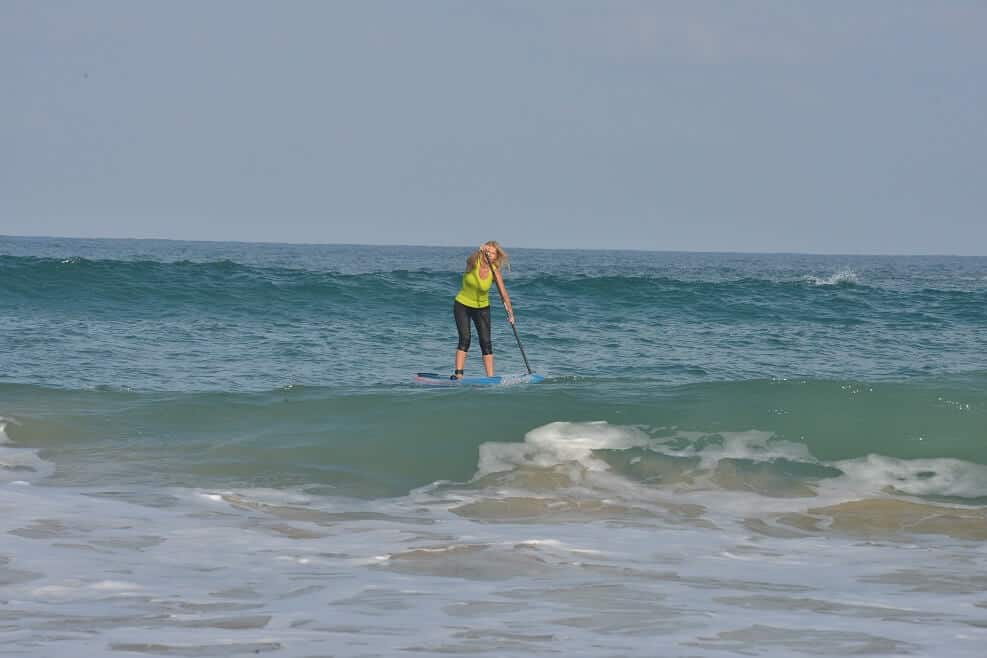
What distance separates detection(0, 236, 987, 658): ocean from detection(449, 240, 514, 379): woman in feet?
3.64

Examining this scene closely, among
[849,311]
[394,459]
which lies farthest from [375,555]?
[849,311]

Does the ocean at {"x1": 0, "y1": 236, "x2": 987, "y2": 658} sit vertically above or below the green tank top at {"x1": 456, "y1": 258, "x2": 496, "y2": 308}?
below

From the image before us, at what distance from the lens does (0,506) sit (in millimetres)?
6965

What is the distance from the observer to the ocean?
4.61 metres

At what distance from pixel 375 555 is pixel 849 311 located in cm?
2471

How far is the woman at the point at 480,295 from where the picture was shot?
537 inches

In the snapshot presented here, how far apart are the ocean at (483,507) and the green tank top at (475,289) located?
150 cm

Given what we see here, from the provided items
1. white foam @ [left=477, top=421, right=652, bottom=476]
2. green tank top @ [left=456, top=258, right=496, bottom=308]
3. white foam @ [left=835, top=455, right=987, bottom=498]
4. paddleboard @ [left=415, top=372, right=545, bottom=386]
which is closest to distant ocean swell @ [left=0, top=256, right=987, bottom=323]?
paddleboard @ [left=415, top=372, right=545, bottom=386]

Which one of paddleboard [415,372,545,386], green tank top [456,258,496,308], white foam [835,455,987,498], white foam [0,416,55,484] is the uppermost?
green tank top [456,258,496,308]

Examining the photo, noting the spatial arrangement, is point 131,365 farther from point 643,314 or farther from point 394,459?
point 643,314

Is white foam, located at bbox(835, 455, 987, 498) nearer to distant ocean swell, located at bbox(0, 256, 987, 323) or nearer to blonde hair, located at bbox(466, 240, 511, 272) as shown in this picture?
blonde hair, located at bbox(466, 240, 511, 272)

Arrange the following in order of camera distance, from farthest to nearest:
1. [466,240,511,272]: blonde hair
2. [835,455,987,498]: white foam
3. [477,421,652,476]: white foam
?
[466,240,511,272]: blonde hair, [477,421,652,476]: white foam, [835,455,987,498]: white foam

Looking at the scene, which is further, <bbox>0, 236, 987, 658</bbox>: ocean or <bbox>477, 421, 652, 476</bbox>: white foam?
<bbox>477, 421, 652, 476</bbox>: white foam

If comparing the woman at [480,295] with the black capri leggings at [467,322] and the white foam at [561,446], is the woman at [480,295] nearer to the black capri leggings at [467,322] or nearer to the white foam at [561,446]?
the black capri leggings at [467,322]
